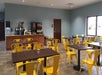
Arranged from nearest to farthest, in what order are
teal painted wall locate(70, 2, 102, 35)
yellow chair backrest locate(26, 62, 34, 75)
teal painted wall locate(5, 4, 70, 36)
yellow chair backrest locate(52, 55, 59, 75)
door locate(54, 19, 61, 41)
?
yellow chair backrest locate(26, 62, 34, 75) < yellow chair backrest locate(52, 55, 59, 75) < teal painted wall locate(70, 2, 102, 35) < teal painted wall locate(5, 4, 70, 36) < door locate(54, 19, 61, 41)

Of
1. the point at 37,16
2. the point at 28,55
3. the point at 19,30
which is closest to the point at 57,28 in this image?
the point at 37,16

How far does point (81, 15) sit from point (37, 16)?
149 inches

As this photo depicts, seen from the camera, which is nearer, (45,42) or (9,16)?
(9,16)

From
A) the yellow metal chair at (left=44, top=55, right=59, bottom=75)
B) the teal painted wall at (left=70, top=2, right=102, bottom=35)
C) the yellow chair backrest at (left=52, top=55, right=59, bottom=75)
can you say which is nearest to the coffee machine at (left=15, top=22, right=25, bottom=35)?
the teal painted wall at (left=70, top=2, right=102, bottom=35)

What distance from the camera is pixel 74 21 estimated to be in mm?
10828

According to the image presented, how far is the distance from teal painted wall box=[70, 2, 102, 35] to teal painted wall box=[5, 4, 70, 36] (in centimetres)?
61

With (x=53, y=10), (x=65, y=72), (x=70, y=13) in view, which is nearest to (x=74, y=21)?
(x=70, y=13)

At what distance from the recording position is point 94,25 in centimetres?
886

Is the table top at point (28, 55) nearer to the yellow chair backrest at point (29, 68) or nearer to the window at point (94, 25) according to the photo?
the yellow chair backrest at point (29, 68)

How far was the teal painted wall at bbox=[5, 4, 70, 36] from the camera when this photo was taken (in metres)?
8.61

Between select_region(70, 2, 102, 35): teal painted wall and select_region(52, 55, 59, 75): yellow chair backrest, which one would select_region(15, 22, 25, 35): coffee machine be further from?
select_region(52, 55, 59, 75): yellow chair backrest

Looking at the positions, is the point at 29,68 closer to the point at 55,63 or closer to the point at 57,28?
the point at 55,63

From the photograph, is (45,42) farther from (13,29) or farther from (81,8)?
(81,8)

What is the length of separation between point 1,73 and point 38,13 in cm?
676
